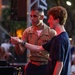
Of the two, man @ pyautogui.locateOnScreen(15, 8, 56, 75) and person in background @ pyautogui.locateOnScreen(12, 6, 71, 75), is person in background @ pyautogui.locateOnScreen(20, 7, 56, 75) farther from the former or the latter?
person in background @ pyautogui.locateOnScreen(12, 6, 71, 75)

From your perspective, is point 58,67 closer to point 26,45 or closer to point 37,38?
point 26,45

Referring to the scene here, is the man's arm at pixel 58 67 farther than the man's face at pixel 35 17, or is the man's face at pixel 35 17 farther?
the man's face at pixel 35 17

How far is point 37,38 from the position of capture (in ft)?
17.7

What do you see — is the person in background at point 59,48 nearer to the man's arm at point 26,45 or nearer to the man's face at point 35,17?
the man's arm at point 26,45

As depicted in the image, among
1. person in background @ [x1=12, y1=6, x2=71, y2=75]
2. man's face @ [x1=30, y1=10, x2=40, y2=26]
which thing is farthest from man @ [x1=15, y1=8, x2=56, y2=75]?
person in background @ [x1=12, y1=6, x2=71, y2=75]

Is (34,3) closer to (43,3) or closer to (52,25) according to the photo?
(43,3)

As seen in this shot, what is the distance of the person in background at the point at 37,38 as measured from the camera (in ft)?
17.4

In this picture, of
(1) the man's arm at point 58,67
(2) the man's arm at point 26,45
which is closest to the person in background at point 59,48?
(1) the man's arm at point 58,67

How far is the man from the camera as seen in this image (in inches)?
209

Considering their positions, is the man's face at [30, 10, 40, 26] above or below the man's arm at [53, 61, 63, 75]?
above

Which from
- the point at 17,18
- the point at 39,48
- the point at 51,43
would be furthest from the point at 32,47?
the point at 17,18

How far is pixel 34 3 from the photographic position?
338 inches

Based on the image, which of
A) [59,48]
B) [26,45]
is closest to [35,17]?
[26,45]

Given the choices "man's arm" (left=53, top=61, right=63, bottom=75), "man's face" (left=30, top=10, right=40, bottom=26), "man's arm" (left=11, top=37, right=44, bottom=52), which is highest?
"man's face" (left=30, top=10, right=40, bottom=26)
